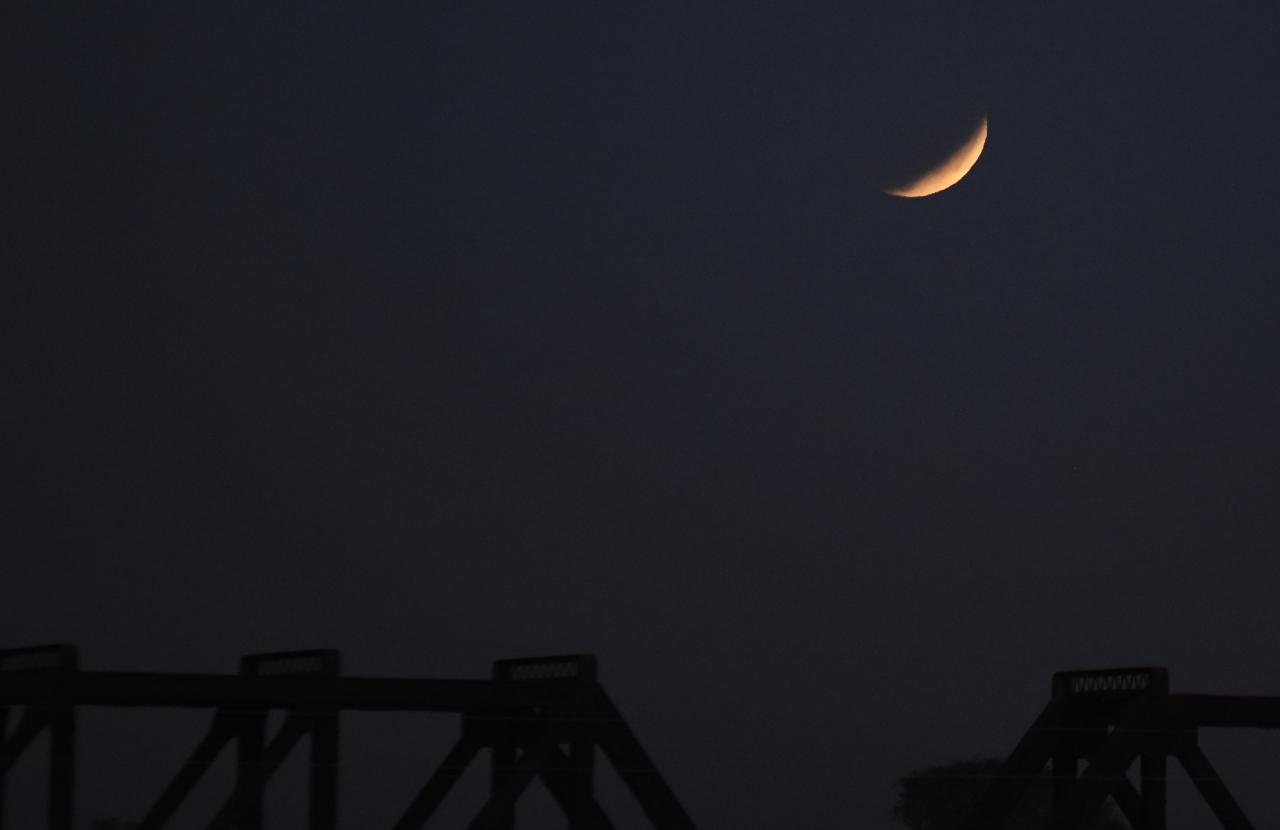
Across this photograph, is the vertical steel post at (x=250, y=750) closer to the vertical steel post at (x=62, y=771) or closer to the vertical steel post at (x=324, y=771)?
the vertical steel post at (x=324, y=771)

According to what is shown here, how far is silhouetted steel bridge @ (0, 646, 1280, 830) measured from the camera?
1560 centimetres

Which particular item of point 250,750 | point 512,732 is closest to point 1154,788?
point 512,732

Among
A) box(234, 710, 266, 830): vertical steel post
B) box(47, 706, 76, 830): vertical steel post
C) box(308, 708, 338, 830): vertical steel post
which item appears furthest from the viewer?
box(234, 710, 266, 830): vertical steel post

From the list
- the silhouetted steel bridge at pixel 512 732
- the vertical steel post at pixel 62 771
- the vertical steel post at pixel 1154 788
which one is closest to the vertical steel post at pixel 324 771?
the silhouetted steel bridge at pixel 512 732

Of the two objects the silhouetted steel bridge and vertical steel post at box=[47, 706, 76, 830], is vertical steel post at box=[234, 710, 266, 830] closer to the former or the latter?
the silhouetted steel bridge

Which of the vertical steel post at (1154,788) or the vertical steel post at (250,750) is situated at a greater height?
the vertical steel post at (250,750)

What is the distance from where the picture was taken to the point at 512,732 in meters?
18.5

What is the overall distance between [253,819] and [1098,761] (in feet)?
26.0

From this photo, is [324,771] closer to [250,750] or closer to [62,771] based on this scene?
[250,750]

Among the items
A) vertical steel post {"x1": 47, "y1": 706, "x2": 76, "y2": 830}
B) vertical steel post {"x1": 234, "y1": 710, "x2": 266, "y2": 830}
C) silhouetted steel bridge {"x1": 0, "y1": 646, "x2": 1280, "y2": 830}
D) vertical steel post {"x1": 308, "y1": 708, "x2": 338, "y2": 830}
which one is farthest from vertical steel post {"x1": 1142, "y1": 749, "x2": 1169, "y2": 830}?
vertical steel post {"x1": 47, "y1": 706, "x2": 76, "y2": 830}

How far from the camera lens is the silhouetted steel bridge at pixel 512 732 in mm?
15602

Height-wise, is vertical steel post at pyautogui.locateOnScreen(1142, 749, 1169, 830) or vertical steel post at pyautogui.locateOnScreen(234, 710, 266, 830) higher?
vertical steel post at pyautogui.locateOnScreen(234, 710, 266, 830)

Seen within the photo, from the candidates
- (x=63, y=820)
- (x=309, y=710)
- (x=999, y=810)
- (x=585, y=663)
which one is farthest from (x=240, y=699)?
(x=999, y=810)

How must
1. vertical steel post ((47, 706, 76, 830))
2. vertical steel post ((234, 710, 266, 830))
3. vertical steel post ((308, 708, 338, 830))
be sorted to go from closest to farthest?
vertical steel post ((47, 706, 76, 830))
vertical steel post ((308, 708, 338, 830))
vertical steel post ((234, 710, 266, 830))
